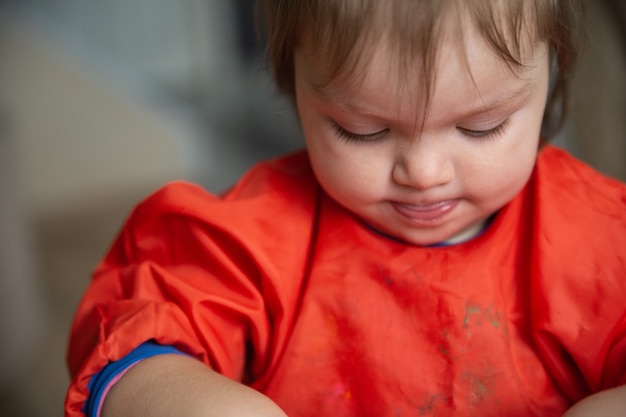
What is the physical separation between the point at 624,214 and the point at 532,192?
89 millimetres

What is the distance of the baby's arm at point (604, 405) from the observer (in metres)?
0.61

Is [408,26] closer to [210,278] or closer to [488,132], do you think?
[488,132]

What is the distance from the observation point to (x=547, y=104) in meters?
0.82

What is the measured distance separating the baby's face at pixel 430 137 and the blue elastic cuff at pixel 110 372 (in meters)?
0.22

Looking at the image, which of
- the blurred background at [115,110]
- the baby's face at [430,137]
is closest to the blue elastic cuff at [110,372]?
the baby's face at [430,137]

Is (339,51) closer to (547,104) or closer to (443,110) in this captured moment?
(443,110)

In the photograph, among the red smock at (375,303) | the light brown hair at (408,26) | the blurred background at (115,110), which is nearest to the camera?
the light brown hair at (408,26)

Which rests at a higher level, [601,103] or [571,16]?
[571,16]

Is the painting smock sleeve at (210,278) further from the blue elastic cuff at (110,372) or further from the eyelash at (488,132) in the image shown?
the eyelash at (488,132)

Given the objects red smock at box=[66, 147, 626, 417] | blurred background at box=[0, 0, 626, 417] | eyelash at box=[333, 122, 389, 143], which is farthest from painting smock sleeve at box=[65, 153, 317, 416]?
blurred background at box=[0, 0, 626, 417]

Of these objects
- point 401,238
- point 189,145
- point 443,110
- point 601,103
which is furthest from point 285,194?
point 189,145

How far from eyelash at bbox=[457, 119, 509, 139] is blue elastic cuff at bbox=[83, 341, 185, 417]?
0.33m

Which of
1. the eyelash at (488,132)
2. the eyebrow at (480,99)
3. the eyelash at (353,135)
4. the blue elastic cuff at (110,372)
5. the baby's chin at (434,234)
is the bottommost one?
the blue elastic cuff at (110,372)

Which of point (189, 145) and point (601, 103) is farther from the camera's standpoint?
point (189, 145)
